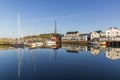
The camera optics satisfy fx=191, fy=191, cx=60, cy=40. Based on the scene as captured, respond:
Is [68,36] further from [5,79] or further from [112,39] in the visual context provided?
[5,79]

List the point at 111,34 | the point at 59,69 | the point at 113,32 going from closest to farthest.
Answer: the point at 59,69, the point at 113,32, the point at 111,34

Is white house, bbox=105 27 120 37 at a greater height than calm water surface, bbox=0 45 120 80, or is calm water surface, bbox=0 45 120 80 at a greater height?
white house, bbox=105 27 120 37

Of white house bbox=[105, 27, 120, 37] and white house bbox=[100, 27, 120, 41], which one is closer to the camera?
white house bbox=[100, 27, 120, 41]

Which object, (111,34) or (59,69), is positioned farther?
(111,34)

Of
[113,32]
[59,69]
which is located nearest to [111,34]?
[113,32]

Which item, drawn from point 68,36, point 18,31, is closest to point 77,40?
point 68,36

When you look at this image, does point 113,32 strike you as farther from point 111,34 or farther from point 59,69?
point 59,69

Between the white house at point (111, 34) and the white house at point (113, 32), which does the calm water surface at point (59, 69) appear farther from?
the white house at point (113, 32)

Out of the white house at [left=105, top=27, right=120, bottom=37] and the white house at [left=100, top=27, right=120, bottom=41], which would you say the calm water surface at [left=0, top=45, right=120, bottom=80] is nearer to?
the white house at [left=100, top=27, right=120, bottom=41]

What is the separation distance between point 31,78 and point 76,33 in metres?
103

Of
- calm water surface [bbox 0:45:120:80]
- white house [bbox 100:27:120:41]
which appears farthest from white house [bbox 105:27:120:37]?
calm water surface [bbox 0:45:120:80]

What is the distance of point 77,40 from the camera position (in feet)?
368

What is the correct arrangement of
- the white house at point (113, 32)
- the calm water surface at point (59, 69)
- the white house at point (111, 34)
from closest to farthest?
the calm water surface at point (59, 69) < the white house at point (111, 34) < the white house at point (113, 32)

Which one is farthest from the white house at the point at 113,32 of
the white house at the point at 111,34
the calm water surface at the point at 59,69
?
the calm water surface at the point at 59,69
